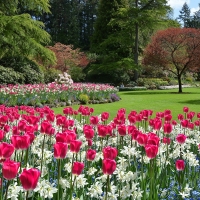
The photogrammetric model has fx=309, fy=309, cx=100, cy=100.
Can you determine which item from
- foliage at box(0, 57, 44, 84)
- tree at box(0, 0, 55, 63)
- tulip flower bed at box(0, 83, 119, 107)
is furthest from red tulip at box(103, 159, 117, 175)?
foliage at box(0, 57, 44, 84)

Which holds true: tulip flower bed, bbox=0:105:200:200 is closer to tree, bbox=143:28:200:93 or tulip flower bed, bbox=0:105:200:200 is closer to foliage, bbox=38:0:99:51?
tree, bbox=143:28:200:93

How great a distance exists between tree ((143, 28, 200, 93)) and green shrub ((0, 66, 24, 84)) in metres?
10.2

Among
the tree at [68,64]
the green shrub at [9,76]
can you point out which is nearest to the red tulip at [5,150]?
the green shrub at [9,76]

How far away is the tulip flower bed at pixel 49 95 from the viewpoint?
12.1 m

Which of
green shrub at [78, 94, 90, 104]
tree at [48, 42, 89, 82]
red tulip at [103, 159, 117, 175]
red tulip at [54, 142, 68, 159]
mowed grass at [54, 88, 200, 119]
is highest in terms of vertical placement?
tree at [48, 42, 89, 82]

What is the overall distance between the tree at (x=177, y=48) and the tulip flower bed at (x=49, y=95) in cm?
746

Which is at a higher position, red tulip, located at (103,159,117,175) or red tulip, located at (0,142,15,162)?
red tulip, located at (0,142,15,162)

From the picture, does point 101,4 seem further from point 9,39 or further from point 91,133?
point 91,133

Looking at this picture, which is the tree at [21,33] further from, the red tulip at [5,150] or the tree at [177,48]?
the red tulip at [5,150]

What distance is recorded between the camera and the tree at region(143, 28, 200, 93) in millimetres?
22078

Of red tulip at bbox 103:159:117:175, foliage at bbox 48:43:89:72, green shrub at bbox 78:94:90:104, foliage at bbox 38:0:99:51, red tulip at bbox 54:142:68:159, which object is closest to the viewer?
red tulip at bbox 103:159:117:175

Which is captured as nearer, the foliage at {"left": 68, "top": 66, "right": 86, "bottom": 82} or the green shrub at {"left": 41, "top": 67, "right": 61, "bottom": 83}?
the green shrub at {"left": 41, "top": 67, "right": 61, "bottom": 83}

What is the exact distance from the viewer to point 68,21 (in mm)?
54375

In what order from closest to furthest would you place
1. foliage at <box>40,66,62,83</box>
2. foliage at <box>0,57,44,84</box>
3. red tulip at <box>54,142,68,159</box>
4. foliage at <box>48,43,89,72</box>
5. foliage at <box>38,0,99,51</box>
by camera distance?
red tulip at <box>54,142,68,159</box> < foliage at <box>0,57,44,84</box> < foliage at <box>40,66,62,83</box> < foliage at <box>48,43,89,72</box> < foliage at <box>38,0,99,51</box>
